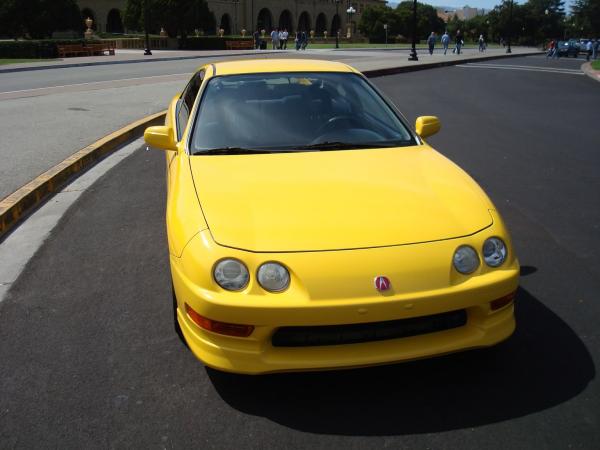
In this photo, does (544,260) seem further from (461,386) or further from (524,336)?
(461,386)

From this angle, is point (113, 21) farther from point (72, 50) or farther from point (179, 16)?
point (72, 50)

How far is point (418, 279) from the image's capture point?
285 cm

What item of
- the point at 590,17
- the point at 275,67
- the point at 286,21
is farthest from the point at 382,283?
the point at 286,21

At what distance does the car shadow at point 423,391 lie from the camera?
2.88 meters

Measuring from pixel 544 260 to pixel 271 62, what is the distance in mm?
2627

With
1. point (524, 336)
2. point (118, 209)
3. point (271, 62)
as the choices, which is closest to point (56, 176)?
point (118, 209)

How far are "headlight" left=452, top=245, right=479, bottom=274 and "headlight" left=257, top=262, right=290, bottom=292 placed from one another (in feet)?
2.64

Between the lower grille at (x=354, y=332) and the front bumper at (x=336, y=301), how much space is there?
23mm

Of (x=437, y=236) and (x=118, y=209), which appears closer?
(x=437, y=236)

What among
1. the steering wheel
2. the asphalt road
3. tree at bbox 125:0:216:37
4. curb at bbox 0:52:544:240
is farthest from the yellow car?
tree at bbox 125:0:216:37

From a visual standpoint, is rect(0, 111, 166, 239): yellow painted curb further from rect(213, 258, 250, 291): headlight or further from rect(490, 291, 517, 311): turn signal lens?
rect(490, 291, 517, 311): turn signal lens

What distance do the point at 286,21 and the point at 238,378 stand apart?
336 ft

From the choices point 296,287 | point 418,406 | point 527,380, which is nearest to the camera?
point 296,287

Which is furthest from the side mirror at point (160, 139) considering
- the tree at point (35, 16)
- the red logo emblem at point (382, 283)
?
the tree at point (35, 16)
